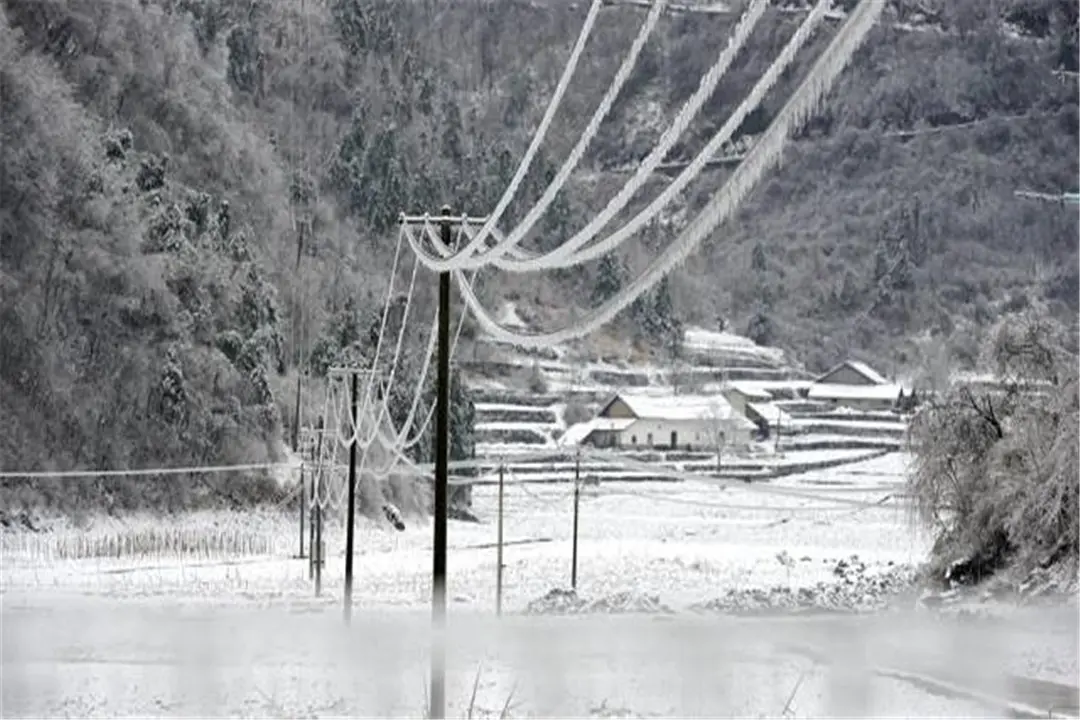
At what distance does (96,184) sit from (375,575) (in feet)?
52.8

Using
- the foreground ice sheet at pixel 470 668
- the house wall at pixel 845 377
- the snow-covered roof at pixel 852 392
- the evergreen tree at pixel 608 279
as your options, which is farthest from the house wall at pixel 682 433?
the foreground ice sheet at pixel 470 668

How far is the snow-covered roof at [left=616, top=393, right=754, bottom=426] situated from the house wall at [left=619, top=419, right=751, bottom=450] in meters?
0.33

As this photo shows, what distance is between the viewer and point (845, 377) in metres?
94.6

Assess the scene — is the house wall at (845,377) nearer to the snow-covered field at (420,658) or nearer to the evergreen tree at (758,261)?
the evergreen tree at (758,261)

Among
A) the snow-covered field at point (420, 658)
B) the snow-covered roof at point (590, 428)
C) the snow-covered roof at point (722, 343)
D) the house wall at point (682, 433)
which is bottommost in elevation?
the house wall at point (682, 433)

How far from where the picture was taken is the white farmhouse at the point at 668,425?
70.4 m

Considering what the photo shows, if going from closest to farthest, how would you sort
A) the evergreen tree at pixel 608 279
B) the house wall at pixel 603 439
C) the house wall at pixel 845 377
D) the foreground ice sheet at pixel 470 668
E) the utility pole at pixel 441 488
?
the utility pole at pixel 441 488 → the foreground ice sheet at pixel 470 668 → the house wall at pixel 603 439 → the evergreen tree at pixel 608 279 → the house wall at pixel 845 377

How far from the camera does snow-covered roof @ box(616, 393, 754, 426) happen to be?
7212 cm

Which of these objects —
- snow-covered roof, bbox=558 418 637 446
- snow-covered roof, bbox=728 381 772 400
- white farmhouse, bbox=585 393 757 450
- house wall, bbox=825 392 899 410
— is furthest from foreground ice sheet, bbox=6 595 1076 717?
house wall, bbox=825 392 899 410

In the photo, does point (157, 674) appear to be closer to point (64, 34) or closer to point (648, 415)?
point (64, 34)

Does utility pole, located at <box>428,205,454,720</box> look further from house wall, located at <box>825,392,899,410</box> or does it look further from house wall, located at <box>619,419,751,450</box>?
house wall, located at <box>825,392,899,410</box>

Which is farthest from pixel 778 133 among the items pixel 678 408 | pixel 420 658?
pixel 678 408

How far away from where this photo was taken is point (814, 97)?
3357mm

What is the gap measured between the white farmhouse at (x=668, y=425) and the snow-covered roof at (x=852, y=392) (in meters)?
17.1
